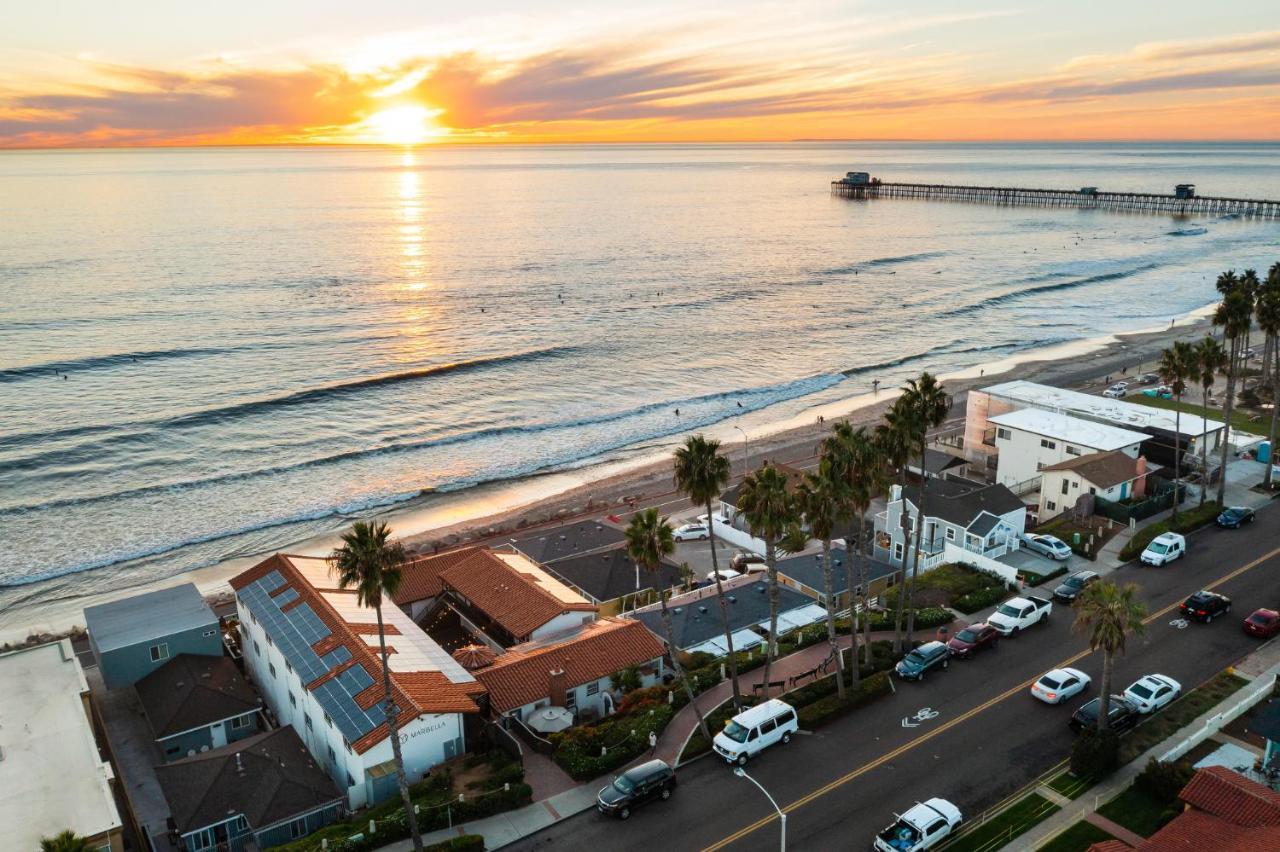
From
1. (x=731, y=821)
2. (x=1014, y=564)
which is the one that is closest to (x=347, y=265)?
(x=1014, y=564)

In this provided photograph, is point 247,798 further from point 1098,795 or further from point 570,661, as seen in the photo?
point 1098,795

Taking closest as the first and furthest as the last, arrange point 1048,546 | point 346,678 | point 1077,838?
point 1077,838 < point 346,678 < point 1048,546

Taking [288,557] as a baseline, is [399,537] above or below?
below

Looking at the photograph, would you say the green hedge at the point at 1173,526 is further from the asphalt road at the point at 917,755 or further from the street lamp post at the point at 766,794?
the street lamp post at the point at 766,794

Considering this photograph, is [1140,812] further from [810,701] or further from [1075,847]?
[810,701]

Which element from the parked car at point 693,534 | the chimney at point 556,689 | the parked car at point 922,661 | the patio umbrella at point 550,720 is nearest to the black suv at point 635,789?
the patio umbrella at point 550,720

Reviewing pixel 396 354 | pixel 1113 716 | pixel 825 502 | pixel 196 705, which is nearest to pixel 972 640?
pixel 1113 716

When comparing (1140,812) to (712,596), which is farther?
(712,596)
